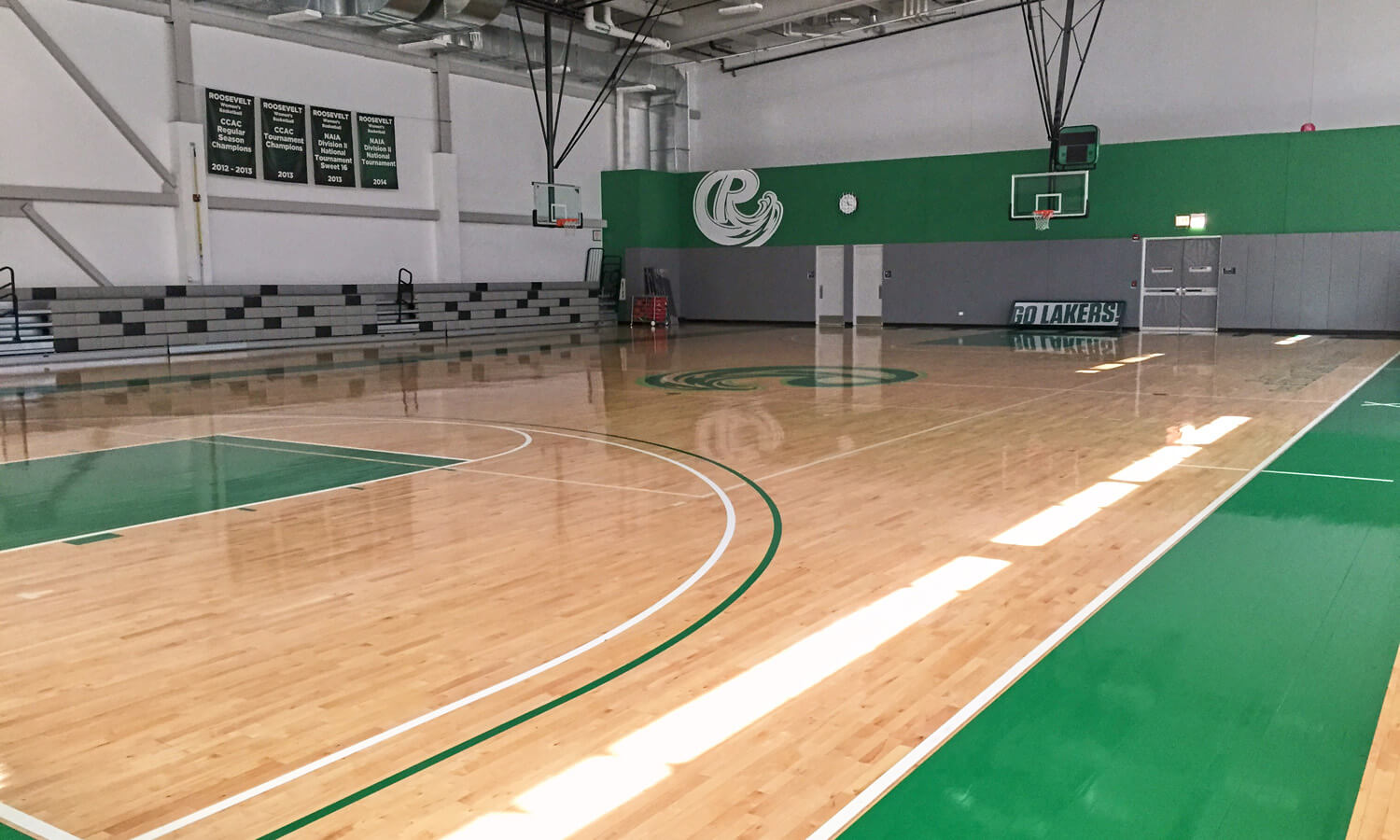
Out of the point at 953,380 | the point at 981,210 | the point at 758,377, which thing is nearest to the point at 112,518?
the point at 758,377

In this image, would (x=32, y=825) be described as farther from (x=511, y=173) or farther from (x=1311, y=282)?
(x=511, y=173)

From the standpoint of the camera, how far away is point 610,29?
2372 centimetres

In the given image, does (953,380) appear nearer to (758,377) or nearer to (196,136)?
(758,377)

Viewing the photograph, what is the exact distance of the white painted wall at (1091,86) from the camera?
2069 cm

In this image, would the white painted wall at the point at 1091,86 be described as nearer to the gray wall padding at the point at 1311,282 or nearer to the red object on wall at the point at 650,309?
the gray wall padding at the point at 1311,282

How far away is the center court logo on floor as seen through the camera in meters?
28.0

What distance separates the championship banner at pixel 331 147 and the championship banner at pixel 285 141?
0.23 m

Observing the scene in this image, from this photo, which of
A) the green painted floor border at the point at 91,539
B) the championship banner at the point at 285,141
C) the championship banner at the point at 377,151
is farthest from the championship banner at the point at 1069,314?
the green painted floor border at the point at 91,539

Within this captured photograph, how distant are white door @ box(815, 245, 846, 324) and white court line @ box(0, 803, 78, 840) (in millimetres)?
25189

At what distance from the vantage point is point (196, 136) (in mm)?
19000

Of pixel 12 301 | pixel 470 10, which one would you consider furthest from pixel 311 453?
pixel 12 301

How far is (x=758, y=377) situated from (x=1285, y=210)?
13.0 meters

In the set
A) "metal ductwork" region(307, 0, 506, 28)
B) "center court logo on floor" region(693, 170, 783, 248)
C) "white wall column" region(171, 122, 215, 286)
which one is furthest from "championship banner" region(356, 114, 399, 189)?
"center court logo on floor" region(693, 170, 783, 248)

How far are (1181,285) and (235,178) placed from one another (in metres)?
18.1
